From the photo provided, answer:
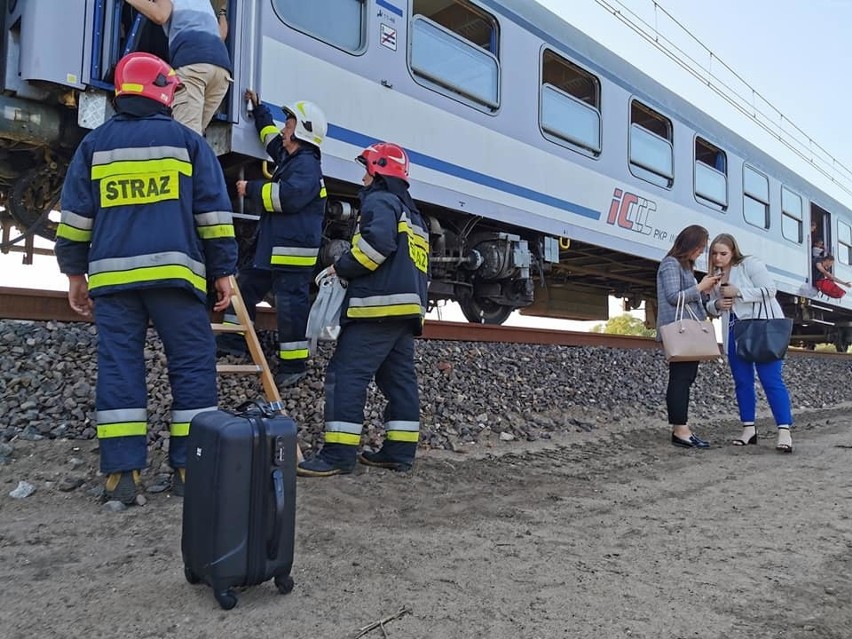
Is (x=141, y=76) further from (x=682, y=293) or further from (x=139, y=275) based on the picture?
(x=682, y=293)

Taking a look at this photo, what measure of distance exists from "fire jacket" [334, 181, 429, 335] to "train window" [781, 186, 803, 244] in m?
10.8

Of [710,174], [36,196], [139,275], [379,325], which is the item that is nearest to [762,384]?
[379,325]

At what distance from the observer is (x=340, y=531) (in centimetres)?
286

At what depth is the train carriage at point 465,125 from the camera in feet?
13.9

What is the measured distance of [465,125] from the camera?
6.41 m

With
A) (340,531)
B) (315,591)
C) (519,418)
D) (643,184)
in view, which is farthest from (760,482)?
(643,184)

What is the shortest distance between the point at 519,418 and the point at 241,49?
11.0ft

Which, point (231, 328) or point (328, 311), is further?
point (231, 328)

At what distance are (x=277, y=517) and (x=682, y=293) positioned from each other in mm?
4052

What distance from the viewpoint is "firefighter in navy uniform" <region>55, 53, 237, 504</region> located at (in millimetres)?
2953

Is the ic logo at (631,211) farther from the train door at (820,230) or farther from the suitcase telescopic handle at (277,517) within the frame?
the train door at (820,230)

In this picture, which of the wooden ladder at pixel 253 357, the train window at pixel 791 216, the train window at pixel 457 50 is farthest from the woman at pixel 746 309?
the train window at pixel 791 216

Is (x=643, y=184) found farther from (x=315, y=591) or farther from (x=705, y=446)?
(x=315, y=591)

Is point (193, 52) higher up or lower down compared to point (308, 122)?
higher up
